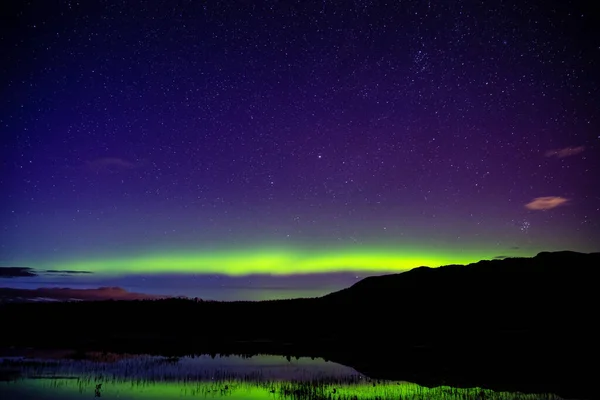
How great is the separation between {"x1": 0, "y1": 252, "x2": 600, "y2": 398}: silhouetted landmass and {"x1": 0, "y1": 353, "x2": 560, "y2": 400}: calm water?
7.24ft

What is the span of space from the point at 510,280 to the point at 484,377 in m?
74.3

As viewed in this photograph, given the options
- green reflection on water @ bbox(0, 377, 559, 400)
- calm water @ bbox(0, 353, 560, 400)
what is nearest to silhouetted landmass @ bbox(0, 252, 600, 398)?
green reflection on water @ bbox(0, 377, 559, 400)

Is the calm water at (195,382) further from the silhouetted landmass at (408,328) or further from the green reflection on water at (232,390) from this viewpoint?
the silhouetted landmass at (408,328)

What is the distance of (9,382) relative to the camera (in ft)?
58.1

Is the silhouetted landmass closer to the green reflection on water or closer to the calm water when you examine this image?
the green reflection on water

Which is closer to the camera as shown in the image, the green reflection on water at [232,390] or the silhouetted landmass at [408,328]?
the green reflection on water at [232,390]

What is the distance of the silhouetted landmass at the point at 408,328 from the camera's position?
24.1 metres

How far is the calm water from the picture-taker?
16625mm

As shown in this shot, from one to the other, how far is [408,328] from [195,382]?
34009 millimetres

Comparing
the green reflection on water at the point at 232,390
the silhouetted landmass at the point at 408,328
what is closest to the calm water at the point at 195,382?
the green reflection on water at the point at 232,390

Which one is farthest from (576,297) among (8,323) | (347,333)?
(8,323)

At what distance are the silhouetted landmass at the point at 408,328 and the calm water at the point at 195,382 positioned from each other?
7.24ft

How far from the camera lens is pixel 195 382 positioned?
755 inches

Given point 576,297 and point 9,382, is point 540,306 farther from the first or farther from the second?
point 9,382
